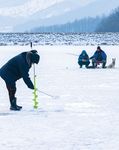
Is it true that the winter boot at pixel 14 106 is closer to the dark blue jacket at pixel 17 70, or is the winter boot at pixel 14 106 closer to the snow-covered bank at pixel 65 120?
the snow-covered bank at pixel 65 120

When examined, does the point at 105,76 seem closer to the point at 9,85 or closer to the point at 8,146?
the point at 9,85

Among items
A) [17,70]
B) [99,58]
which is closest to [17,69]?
[17,70]

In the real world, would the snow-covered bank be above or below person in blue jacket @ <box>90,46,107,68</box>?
below

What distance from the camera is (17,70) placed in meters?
12.3

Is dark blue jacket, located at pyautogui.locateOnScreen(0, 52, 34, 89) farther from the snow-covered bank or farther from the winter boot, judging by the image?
the snow-covered bank

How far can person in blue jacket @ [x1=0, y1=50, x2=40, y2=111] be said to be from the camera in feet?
39.4

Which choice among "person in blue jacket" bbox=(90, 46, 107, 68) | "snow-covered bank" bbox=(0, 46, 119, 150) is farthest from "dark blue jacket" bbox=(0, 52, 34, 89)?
"person in blue jacket" bbox=(90, 46, 107, 68)

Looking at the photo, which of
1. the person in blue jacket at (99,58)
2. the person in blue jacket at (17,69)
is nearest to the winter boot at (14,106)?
the person in blue jacket at (17,69)

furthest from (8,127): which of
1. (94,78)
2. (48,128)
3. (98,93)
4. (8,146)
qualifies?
(94,78)

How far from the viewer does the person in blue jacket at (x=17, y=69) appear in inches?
473

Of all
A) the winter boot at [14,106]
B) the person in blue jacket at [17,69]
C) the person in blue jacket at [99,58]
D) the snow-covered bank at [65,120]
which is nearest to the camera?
the snow-covered bank at [65,120]

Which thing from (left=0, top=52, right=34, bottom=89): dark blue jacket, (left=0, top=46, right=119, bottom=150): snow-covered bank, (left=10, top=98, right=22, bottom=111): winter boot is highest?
(left=0, top=52, right=34, bottom=89): dark blue jacket

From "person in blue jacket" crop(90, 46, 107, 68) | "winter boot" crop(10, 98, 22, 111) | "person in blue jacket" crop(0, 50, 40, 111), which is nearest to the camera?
"person in blue jacket" crop(0, 50, 40, 111)

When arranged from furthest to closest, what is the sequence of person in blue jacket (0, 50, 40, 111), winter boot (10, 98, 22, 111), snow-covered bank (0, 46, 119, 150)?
winter boot (10, 98, 22, 111) < person in blue jacket (0, 50, 40, 111) < snow-covered bank (0, 46, 119, 150)
